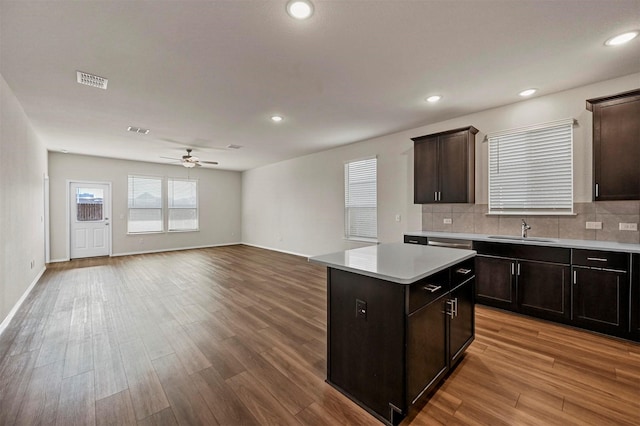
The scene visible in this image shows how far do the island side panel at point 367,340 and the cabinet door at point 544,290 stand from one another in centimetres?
261

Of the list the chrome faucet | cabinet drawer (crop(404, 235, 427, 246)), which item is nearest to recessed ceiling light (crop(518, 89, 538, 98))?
the chrome faucet

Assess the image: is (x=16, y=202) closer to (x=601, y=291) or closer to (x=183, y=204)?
(x=183, y=204)

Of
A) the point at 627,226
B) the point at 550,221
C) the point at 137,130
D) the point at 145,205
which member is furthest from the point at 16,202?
the point at 627,226

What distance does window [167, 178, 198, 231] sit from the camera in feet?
28.6

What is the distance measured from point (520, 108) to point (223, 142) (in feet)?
18.0

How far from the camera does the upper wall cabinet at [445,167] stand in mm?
4031

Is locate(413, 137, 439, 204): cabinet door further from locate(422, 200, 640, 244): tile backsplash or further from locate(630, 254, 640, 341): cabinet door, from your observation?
locate(630, 254, 640, 341): cabinet door

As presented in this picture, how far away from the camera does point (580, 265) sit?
2900 mm

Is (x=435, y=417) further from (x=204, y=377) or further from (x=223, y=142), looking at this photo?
(x=223, y=142)

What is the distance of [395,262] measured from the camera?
196 centimetres

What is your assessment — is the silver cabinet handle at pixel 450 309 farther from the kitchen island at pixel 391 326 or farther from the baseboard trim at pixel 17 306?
the baseboard trim at pixel 17 306

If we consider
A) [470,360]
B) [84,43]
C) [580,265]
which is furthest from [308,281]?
[84,43]

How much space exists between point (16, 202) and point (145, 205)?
472cm

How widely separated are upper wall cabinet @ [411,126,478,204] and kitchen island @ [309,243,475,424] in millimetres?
2257
